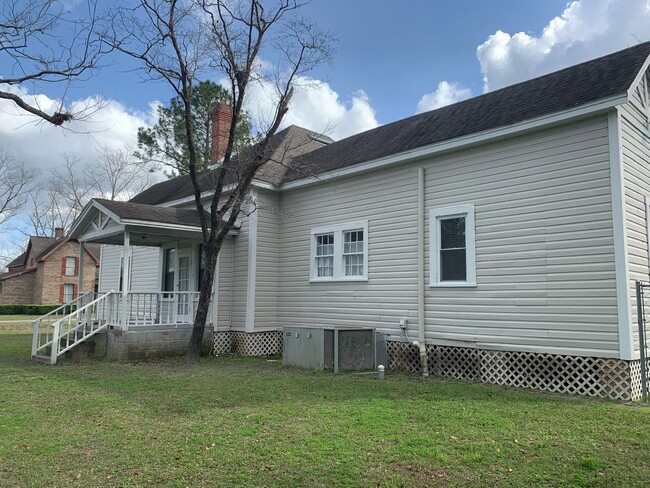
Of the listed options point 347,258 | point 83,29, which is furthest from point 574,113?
point 83,29

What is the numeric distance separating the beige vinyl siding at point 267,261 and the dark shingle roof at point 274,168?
2.36 ft

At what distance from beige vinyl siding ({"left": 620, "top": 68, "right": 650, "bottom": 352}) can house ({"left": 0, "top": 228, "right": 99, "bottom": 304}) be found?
137ft

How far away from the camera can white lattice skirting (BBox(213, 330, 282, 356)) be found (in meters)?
12.6

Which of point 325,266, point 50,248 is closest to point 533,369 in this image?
point 325,266

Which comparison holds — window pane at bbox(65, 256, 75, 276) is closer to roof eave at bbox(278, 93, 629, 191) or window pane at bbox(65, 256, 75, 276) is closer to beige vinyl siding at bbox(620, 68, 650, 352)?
roof eave at bbox(278, 93, 629, 191)

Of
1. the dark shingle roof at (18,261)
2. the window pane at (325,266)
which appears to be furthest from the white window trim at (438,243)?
the dark shingle roof at (18,261)

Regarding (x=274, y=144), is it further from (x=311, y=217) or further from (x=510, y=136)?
(x=510, y=136)

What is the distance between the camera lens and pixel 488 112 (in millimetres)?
9852

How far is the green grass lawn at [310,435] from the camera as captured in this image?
13.4 feet

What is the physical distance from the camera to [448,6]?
12.8m

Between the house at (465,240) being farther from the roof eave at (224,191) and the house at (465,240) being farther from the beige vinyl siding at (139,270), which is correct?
the beige vinyl siding at (139,270)

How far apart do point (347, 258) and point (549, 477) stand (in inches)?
317

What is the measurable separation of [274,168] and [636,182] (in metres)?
9.06

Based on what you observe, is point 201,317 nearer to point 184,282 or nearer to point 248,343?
point 248,343
